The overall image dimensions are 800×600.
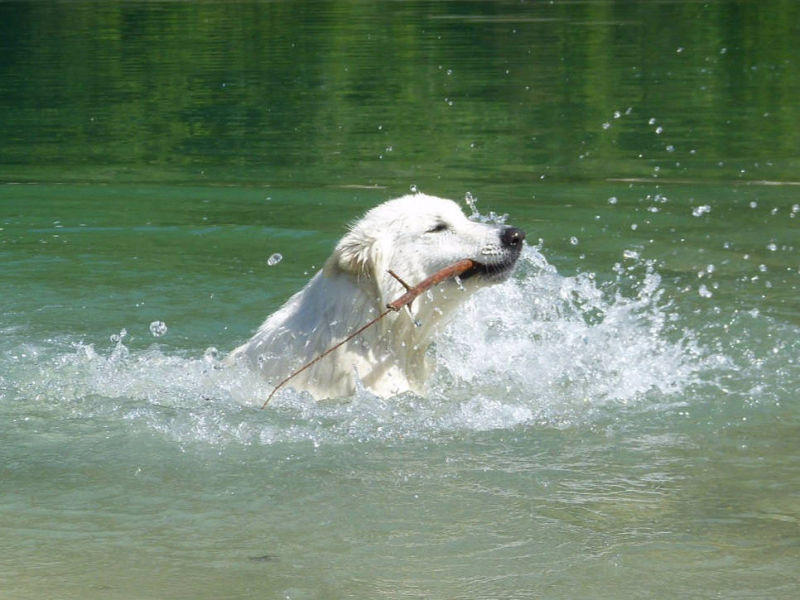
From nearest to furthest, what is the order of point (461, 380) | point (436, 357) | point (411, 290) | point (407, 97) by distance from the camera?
1. point (411, 290)
2. point (436, 357)
3. point (461, 380)
4. point (407, 97)

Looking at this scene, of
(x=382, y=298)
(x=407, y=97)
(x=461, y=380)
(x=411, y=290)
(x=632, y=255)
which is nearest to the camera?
(x=411, y=290)

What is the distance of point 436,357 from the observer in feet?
22.8

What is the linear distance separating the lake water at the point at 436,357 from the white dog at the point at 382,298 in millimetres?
159

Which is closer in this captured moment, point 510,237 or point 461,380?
point 510,237

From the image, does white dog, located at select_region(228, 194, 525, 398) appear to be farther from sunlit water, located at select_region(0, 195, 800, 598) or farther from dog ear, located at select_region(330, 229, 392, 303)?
sunlit water, located at select_region(0, 195, 800, 598)

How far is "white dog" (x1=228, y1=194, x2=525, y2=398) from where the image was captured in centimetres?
620

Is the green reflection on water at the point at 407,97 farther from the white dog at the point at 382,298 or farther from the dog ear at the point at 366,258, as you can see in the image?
the dog ear at the point at 366,258

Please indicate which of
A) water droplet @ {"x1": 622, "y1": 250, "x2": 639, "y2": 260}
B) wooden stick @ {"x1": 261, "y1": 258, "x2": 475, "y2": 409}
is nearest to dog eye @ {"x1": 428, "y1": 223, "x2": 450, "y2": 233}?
wooden stick @ {"x1": 261, "y1": 258, "x2": 475, "y2": 409}

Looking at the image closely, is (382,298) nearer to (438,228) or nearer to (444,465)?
(438,228)

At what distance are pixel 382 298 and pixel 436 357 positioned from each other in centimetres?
78

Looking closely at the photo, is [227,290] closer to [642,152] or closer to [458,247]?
[458,247]

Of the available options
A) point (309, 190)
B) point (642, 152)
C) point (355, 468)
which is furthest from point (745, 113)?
point (355, 468)

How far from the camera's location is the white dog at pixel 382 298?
244 inches

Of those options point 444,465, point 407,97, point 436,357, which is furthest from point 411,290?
point 407,97
